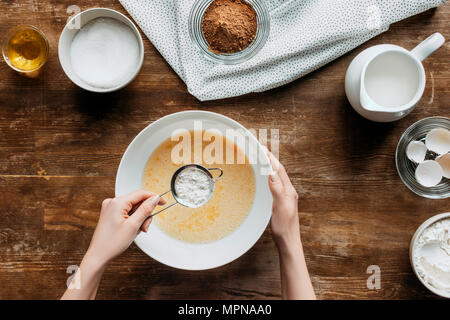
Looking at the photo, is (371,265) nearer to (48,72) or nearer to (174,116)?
(174,116)

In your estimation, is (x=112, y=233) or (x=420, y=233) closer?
A: (x=112, y=233)

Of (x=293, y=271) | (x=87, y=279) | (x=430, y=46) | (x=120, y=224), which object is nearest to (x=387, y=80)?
(x=430, y=46)

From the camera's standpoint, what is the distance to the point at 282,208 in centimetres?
94

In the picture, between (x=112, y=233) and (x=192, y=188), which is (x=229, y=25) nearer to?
(x=192, y=188)

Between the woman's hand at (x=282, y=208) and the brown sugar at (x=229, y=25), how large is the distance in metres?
0.30

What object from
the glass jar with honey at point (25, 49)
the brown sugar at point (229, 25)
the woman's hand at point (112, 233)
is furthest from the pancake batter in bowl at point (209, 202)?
the glass jar with honey at point (25, 49)

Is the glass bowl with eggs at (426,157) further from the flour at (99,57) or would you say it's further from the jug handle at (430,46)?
the flour at (99,57)

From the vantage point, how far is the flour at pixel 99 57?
0.97 m

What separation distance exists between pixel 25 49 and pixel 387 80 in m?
0.94

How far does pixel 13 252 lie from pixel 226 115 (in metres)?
0.69

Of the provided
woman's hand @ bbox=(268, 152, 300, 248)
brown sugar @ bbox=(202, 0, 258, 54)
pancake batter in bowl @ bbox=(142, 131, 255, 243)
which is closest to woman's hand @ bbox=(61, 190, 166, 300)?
pancake batter in bowl @ bbox=(142, 131, 255, 243)

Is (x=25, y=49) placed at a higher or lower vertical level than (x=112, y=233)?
higher

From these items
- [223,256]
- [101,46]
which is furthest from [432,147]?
[101,46]

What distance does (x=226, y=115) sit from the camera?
1022mm
